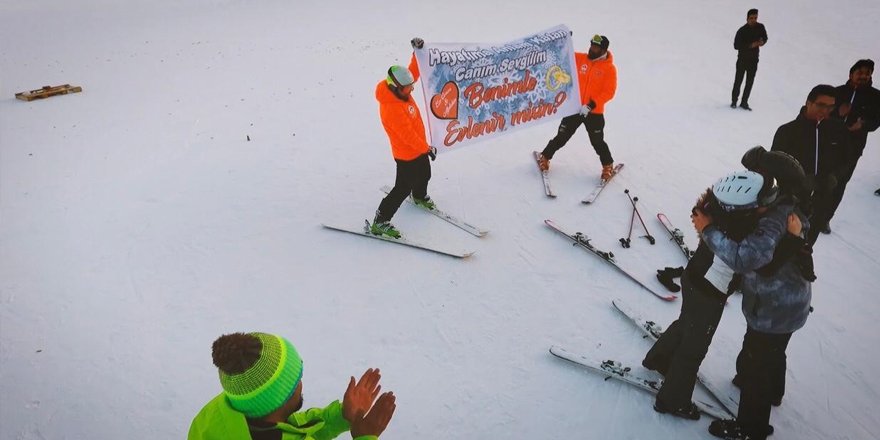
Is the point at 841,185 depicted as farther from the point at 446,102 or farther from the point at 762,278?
the point at 446,102

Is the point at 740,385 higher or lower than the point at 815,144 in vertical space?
lower

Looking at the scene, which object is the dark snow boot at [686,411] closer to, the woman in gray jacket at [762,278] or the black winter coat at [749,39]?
the woman in gray jacket at [762,278]

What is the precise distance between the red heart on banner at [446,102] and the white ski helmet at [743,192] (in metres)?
3.62

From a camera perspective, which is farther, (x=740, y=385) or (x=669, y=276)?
(x=669, y=276)

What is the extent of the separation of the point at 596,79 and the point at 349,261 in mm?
4003

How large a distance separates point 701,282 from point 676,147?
5.71 meters

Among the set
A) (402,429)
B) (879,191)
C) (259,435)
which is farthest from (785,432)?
(879,191)

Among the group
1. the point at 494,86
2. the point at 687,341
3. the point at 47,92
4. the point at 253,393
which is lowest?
the point at 47,92

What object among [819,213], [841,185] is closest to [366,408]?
[819,213]

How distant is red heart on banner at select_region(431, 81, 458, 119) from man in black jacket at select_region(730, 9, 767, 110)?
664cm

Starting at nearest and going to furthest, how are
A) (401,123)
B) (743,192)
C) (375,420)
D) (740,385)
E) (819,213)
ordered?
1. (375,420)
2. (743,192)
3. (740,385)
4. (401,123)
5. (819,213)

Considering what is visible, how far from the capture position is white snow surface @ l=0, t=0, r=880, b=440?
367 cm

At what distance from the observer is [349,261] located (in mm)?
5262

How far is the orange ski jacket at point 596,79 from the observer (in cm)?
631
